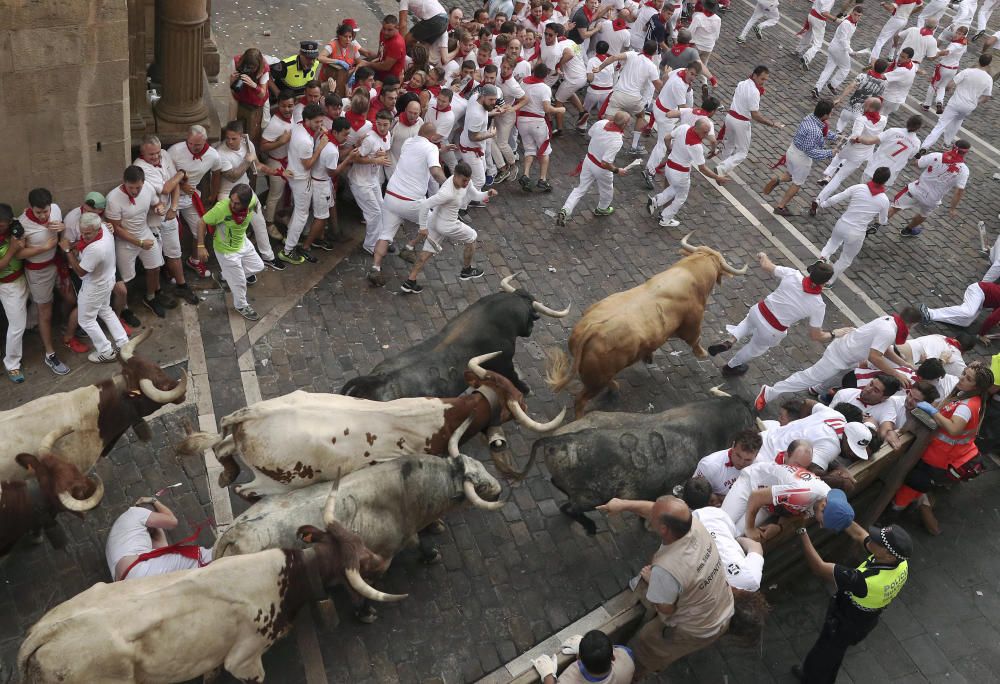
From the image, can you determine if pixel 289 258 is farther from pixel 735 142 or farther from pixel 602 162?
pixel 735 142

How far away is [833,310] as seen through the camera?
1209 centimetres

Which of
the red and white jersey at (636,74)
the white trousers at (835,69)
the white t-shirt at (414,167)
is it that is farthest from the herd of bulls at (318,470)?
the white trousers at (835,69)

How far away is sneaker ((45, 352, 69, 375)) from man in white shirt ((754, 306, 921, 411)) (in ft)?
25.5

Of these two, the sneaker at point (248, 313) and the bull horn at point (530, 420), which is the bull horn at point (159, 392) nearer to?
the sneaker at point (248, 313)

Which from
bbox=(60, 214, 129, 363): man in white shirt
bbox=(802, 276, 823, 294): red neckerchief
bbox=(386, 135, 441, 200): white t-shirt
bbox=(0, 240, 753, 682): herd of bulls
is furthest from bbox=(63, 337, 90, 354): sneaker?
bbox=(802, 276, 823, 294): red neckerchief

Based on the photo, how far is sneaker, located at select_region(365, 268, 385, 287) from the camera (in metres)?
10.6

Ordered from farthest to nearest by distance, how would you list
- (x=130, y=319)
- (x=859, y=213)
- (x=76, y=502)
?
(x=859, y=213) < (x=130, y=319) < (x=76, y=502)

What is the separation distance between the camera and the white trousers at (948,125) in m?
16.1

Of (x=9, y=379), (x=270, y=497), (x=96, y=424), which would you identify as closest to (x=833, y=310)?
(x=270, y=497)

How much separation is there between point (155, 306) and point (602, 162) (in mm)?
6351

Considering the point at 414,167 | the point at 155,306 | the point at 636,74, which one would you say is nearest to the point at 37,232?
the point at 155,306

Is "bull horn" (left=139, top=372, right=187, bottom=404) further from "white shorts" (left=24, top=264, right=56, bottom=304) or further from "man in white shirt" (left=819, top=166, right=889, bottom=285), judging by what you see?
"man in white shirt" (left=819, top=166, right=889, bottom=285)

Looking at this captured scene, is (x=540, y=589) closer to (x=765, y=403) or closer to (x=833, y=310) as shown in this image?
(x=765, y=403)

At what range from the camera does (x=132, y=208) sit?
28.5ft
